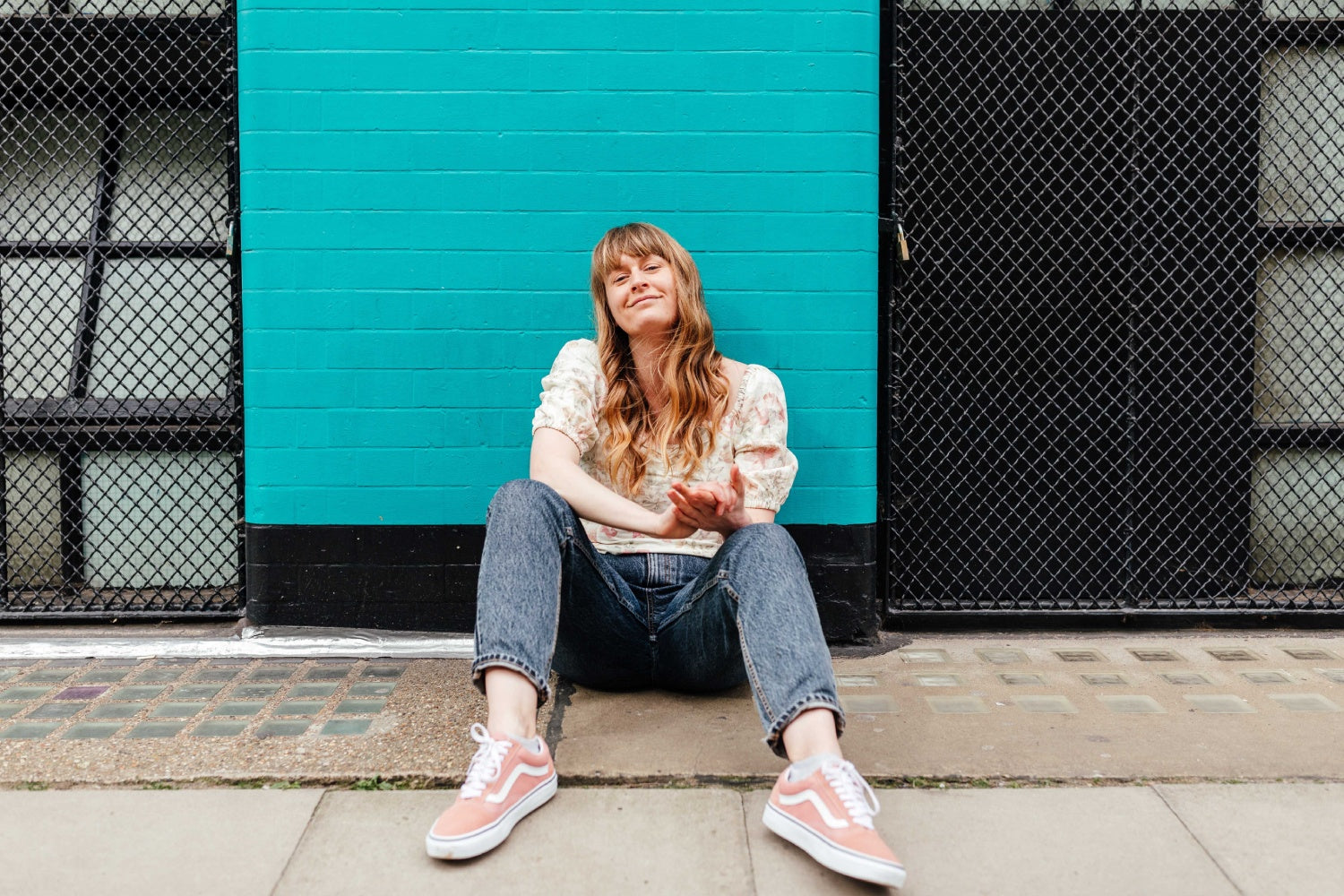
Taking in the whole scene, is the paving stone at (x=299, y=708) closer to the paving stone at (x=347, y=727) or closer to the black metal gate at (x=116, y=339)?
the paving stone at (x=347, y=727)

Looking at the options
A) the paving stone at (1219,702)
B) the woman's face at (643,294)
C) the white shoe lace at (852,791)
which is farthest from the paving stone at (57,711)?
the paving stone at (1219,702)

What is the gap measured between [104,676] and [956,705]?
2767 mm

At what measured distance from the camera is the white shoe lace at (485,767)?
6.66 ft

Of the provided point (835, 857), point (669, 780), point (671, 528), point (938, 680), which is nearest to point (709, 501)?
point (671, 528)

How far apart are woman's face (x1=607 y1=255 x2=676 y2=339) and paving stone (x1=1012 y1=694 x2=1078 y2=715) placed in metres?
1.57

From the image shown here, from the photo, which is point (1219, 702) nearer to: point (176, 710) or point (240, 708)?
point (240, 708)

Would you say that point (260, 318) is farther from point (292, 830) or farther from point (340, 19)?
point (292, 830)

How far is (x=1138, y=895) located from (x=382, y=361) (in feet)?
9.05

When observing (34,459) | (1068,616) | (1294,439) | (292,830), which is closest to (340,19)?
(34,459)

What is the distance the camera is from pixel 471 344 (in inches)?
133

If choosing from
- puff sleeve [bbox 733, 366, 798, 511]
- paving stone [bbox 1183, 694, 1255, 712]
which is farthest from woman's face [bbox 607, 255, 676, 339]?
paving stone [bbox 1183, 694, 1255, 712]

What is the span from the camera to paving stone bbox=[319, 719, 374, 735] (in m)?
2.61

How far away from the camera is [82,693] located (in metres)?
2.95

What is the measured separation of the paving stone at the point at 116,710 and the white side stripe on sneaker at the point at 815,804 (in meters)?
1.98
